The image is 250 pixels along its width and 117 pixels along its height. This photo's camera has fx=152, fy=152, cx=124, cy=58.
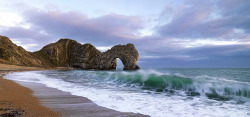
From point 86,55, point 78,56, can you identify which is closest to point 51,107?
point 86,55

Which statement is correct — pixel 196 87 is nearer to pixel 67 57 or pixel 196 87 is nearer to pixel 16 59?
pixel 16 59

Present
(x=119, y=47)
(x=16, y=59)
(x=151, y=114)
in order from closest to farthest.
→ (x=151, y=114)
(x=16, y=59)
(x=119, y=47)

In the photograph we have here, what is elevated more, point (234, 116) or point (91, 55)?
point (91, 55)

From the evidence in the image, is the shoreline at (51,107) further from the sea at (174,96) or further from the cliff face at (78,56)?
the cliff face at (78,56)

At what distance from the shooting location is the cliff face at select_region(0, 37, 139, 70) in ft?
291

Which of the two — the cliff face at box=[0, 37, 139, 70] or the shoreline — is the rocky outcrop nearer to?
the cliff face at box=[0, 37, 139, 70]

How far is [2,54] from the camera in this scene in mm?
61125

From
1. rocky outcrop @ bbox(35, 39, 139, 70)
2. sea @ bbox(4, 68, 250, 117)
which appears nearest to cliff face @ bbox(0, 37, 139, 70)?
rocky outcrop @ bbox(35, 39, 139, 70)

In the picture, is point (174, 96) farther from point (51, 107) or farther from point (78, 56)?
point (78, 56)

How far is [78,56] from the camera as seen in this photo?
118 meters

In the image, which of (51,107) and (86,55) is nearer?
(51,107)

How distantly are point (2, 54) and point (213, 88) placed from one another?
75.1 metres

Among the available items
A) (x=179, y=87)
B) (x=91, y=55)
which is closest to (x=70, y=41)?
(x=91, y=55)

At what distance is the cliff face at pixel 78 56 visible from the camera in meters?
88.6
